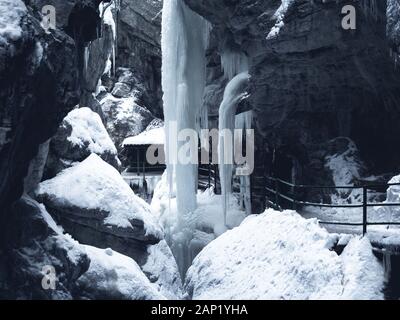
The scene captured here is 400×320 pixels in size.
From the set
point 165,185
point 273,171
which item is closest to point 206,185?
point 165,185

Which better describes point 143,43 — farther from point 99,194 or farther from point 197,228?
point 99,194

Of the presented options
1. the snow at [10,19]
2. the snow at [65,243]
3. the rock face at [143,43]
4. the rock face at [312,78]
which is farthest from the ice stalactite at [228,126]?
the rock face at [143,43]

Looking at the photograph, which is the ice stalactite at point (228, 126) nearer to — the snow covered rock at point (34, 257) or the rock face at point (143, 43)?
the snow covered rock at point (34, 257)

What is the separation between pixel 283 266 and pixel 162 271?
5.52 metres

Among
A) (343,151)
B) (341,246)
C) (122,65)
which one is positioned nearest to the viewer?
(341,246)

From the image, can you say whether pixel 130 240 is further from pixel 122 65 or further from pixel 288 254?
pixel 122 65

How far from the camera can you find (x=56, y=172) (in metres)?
13.5

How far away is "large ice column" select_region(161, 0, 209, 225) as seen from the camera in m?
18.1

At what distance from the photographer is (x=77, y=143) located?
1435 centimetres

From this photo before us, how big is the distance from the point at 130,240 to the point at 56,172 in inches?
116

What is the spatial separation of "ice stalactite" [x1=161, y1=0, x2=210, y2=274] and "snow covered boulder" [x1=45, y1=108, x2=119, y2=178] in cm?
257

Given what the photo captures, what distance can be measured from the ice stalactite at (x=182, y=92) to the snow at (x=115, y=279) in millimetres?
6587

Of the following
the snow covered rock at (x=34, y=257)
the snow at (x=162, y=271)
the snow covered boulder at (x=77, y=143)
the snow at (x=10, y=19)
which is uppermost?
the snow at (x=10, y=19)

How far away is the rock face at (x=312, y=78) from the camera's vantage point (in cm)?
1319
